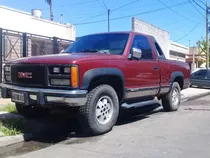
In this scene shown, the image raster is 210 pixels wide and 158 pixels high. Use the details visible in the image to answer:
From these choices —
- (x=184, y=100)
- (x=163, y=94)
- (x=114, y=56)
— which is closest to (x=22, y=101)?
(x=114, y=56)

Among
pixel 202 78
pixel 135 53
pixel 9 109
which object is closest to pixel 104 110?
pixel 135 53

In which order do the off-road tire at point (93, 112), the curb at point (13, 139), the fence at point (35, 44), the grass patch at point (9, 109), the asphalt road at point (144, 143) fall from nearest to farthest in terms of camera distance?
the asphalt road at point (144, 143)
the curb at point (13, 139)
the off-road tire at point (93, 112)
the grass patch at point (9, 109)
the fence at point (35, 44)

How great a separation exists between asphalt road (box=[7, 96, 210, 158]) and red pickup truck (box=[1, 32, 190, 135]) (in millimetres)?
426

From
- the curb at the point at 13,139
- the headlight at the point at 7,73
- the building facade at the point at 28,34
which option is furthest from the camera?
the building facade at the point at 28,34

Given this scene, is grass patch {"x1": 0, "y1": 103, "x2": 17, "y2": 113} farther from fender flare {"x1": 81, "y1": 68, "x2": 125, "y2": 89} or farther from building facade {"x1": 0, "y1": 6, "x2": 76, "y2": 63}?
building facade {"x1": 0, "y1": 6, "x2": 76, "y2": 63}

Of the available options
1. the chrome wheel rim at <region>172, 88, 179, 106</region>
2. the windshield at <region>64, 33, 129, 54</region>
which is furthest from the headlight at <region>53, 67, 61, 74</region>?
the chrome wheel rim at <region>172, 88, 179, 106</region>

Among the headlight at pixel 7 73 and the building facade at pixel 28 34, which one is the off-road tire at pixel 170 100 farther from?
the building facade at pixel 28 34

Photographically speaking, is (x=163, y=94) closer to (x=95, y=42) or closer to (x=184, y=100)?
(x=95, y=42)

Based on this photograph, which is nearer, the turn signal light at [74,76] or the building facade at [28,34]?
the turn signal light at [74,76]

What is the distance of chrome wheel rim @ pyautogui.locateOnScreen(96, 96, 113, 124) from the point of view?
5.85 metres

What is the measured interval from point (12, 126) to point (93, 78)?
187cm

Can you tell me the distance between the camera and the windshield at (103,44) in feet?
22.0

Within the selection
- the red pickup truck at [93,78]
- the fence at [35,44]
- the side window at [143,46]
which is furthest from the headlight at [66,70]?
→ the fence at [35,44]

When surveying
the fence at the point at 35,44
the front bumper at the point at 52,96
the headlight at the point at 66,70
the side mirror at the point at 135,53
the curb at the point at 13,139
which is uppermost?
the fence at the point at 35,44
